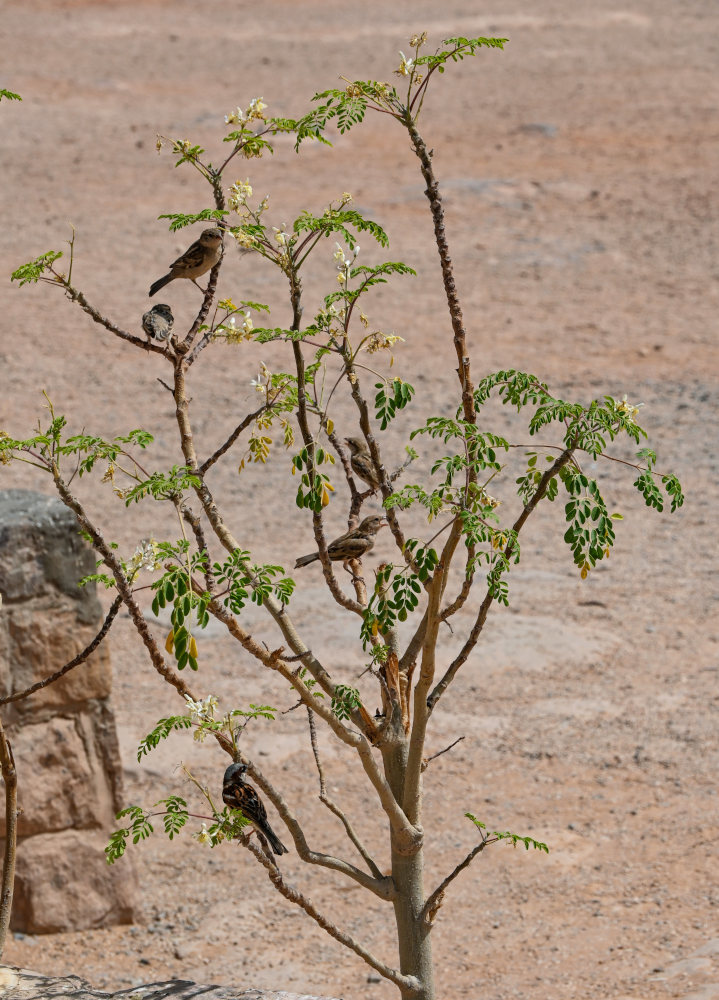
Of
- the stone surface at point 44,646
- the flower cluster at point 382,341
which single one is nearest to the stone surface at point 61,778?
the stone surface at point 44,646

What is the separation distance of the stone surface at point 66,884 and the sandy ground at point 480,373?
81mm

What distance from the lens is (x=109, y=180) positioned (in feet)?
46.9

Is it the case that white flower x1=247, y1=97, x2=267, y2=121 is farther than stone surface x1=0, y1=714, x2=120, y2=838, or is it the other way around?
stone surface x1=0, y1=714, x2=120, y2=838

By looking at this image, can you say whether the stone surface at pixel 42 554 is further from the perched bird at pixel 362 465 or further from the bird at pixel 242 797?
the bird at pixel 242 797

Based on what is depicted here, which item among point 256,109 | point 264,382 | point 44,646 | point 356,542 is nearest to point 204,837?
point 356,542

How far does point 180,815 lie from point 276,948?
2.19 meters

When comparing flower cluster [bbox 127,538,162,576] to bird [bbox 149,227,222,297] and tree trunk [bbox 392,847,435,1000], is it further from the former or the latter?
tree trunk [bbox 392,847,435,1000]

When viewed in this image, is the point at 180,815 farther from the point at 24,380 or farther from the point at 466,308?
the point at 466,308

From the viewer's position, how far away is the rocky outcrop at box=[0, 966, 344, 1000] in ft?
10.3

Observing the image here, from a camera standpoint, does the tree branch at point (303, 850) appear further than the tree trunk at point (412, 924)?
No

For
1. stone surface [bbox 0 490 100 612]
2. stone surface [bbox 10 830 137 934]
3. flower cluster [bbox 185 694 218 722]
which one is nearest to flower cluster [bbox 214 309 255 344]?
flower cluster [bbox 185 694 218 722]

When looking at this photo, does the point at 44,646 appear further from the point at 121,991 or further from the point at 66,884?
the point at 121,991

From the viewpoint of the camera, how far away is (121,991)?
3.20 m

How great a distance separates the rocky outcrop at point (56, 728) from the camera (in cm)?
475
